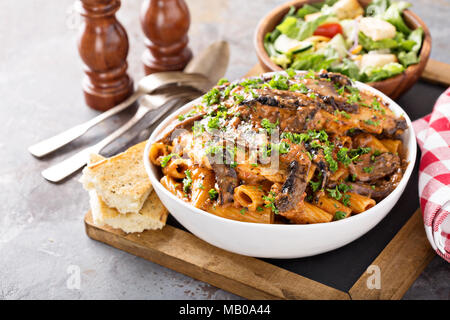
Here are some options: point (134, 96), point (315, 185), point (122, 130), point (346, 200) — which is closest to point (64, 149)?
point (122, 130)

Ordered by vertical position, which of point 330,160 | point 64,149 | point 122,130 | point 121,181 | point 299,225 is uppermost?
point 330,160

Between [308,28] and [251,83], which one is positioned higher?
[251,83]

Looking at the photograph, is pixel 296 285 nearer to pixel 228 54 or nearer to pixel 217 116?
pixel 217 116

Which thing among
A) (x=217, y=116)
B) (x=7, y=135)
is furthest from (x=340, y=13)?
(x=7, y=135)

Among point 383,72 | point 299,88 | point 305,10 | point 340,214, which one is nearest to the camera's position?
point 340,214

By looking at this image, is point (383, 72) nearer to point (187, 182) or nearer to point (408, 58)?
point (408, 58)

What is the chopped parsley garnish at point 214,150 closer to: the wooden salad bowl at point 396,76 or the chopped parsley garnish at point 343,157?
the chopped parsley garnish at point 343,157

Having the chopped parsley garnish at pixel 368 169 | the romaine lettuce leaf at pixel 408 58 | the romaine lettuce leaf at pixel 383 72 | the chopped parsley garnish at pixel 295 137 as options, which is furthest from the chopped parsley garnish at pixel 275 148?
the romaine lettuce leaf at pixel 408 58

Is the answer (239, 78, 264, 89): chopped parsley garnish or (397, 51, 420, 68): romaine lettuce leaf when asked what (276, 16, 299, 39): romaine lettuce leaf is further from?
(239, 78, 264, 89): chopped parsley garnish
